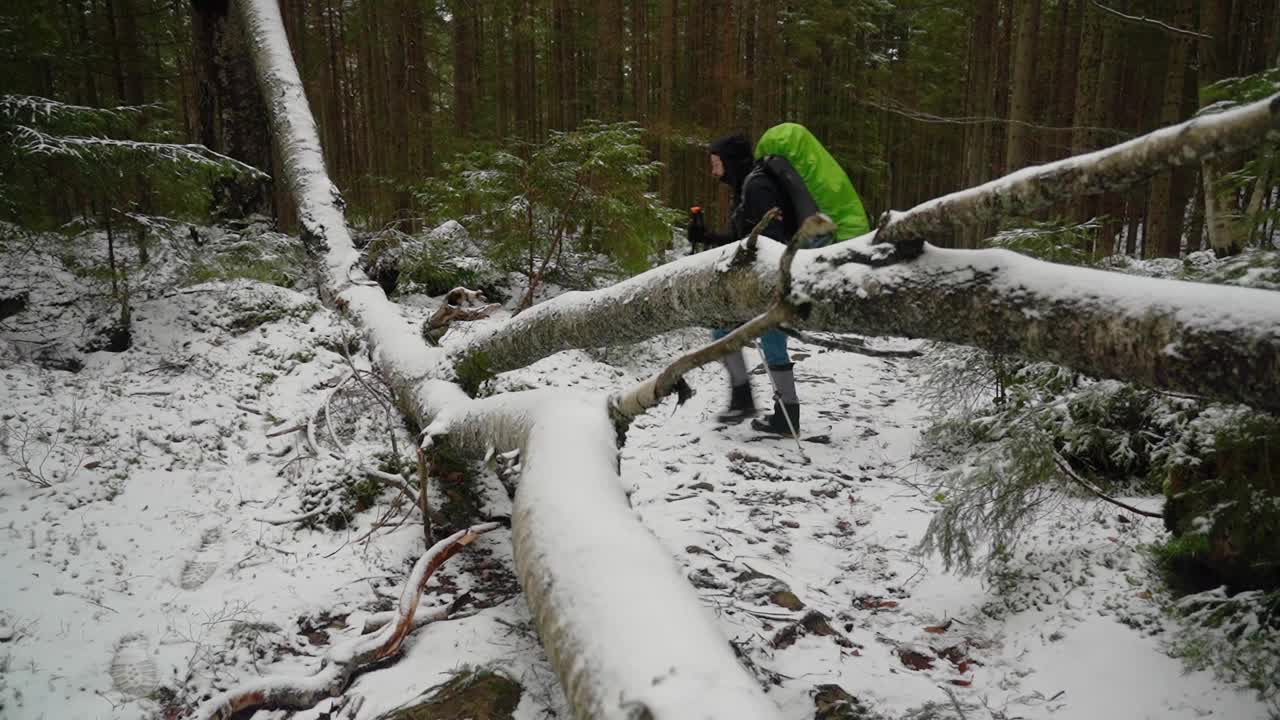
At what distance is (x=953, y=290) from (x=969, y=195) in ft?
1.03

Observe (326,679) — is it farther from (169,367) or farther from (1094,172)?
(169,367)

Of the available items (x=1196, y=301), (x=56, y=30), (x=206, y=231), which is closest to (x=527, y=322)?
(x=1196, y=301)

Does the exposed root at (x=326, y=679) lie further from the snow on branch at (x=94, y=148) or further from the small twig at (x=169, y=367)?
the snow on branch at (x=94, y=148)

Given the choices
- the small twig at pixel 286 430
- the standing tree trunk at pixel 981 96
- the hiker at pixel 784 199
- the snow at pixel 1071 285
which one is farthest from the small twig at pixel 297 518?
the standing tree trunk at pixel 981 96

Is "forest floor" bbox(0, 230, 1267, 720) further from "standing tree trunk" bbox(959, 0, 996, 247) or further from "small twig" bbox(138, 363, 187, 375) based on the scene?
"standing tree trunk" bbox(959, 0, 996, 247)

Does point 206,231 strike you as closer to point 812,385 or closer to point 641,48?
point 812,385

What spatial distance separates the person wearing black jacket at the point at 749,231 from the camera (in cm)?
511

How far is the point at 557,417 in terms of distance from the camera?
2.75 meters

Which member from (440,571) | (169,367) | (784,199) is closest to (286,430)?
(169,367)

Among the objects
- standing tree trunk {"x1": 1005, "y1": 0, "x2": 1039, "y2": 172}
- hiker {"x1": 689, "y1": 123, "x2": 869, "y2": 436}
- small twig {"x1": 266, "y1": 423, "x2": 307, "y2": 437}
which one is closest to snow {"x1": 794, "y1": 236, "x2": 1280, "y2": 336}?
hiker {"x1": 689, "y1": 123, "x2": 869, "y2": 436}

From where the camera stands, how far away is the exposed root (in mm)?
2375

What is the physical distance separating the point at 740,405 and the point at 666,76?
9989 mm

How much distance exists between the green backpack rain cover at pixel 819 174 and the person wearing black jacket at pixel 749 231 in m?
0.23

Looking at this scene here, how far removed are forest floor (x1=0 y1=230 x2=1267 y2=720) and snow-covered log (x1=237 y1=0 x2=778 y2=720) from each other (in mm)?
543
